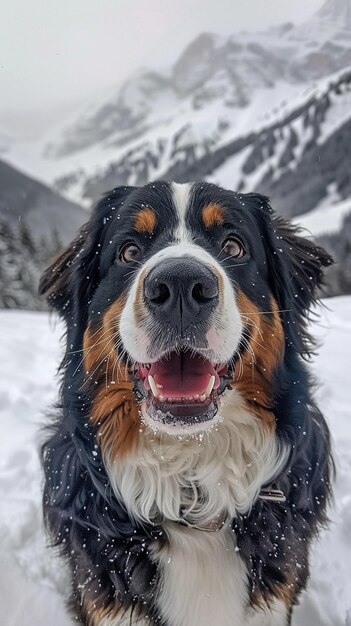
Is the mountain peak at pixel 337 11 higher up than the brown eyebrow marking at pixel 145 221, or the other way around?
the mountain peak at pixel 337 11

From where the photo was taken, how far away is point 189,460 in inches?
83.0

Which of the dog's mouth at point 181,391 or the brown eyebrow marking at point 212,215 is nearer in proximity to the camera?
the dog's mouth at point 181,391

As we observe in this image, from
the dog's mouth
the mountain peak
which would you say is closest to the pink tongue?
the dog's mouth

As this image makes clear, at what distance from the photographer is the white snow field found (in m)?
2.48

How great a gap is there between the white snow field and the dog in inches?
12.4

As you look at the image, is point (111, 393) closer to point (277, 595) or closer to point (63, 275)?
point (63, 275)

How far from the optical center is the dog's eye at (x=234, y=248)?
7.20 feet

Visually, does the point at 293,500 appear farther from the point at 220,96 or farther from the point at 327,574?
the point at 220,96

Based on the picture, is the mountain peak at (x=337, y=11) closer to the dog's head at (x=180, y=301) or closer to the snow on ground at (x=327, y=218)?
the snow on ground at (x=327, y=218)

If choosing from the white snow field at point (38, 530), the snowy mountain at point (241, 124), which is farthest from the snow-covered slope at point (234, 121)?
the white snow field at point (38, 530)

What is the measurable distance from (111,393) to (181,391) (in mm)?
391

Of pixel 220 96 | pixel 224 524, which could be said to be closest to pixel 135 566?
pixel 224 524

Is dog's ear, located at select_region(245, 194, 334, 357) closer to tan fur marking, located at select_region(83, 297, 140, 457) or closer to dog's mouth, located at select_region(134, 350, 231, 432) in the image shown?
dog's mouth, located at select_region(134, 350, 231, 432)

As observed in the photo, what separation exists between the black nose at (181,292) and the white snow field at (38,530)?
5.03 ft
